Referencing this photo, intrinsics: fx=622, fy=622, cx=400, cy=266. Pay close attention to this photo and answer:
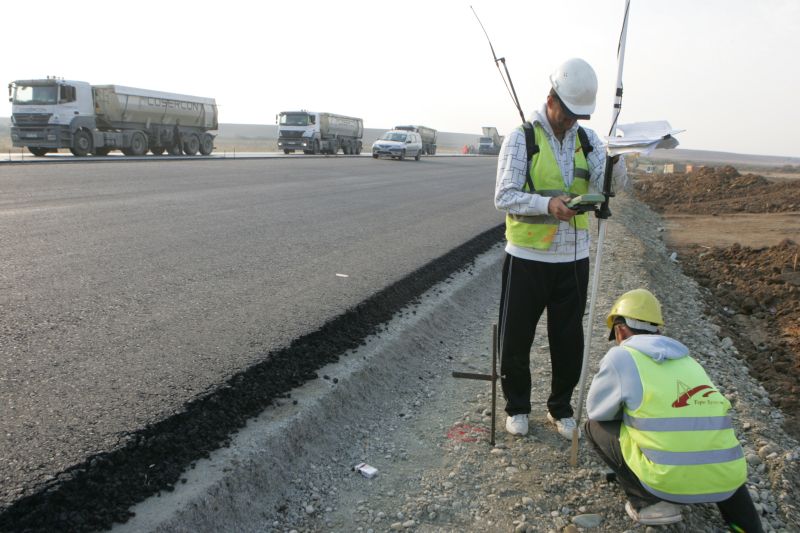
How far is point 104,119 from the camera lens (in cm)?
2483

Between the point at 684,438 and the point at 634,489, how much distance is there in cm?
42

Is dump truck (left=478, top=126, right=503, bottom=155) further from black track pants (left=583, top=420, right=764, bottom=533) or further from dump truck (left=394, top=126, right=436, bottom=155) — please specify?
black track pants (left=583, top=420, right=764, bottom=533)

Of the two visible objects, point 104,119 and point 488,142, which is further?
point 488,142

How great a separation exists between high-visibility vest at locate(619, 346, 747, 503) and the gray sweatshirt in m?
0.04

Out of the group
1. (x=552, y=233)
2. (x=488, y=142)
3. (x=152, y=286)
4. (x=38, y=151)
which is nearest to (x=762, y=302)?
(x=552, y=233)

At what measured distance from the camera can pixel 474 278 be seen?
7590 mm

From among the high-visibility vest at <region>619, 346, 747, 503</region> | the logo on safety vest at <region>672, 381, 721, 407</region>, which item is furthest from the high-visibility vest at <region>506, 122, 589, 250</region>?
the logo on safety vest at <region>672, 381, 721, 407</region>

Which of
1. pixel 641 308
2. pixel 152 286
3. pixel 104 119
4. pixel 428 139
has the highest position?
pixel 428 139

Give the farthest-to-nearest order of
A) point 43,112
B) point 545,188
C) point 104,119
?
point 104,119 → point 43,112 → point 545,188

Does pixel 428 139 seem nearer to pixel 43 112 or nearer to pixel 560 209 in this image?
pixel 43 112

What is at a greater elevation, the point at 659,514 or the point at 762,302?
the point at 659,514

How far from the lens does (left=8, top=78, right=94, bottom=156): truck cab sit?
72.7 ft

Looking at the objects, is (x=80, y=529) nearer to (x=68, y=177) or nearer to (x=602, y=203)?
(x=602, y=203)

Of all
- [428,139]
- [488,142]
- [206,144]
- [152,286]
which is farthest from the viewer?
[488,142]
